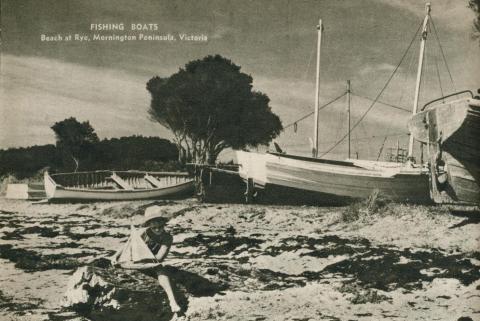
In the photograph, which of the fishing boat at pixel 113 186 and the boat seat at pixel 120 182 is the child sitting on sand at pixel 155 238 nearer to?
the fishing boat at pixel 113 186

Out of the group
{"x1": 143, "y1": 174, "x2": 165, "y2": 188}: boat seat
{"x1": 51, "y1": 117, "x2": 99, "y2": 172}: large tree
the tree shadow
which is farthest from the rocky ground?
{"x1": 143, "y1": 174, "x2": 165, "y2": 188}: boat seat

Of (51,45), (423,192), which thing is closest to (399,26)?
(423,192)

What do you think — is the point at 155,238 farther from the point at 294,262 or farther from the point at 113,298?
the point at 294,262

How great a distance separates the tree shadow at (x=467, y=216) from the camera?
7195 mm

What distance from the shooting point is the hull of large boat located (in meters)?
11.6

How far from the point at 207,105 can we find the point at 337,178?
766 cm

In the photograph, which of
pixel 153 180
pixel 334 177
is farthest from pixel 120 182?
pixel 334 177

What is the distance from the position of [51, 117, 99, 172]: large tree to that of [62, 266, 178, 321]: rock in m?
7.71

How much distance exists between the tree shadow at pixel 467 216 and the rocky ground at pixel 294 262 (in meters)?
0.02

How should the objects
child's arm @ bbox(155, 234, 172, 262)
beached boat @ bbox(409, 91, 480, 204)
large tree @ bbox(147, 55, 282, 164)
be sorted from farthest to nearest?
large tree @ bbox(147, 55, 282, 164), beached boat @ bbox(409, 91, 480, 204), child's arm @ bbox(155, 234, 172, 262)

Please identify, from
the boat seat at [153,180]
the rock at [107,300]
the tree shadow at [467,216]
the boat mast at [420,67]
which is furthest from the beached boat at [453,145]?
the boat seat at [153,180]

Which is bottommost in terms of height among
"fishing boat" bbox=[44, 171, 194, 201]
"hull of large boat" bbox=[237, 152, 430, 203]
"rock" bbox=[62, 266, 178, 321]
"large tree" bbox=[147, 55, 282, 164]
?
"rock" bbox=[62, 266, 178, 321]

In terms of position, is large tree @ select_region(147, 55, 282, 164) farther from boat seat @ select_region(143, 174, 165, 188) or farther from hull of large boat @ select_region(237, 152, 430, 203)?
hull of large boat @ select_region(237, 152, 430, 203)

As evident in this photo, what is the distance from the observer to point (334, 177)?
11.9 m
